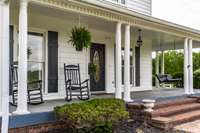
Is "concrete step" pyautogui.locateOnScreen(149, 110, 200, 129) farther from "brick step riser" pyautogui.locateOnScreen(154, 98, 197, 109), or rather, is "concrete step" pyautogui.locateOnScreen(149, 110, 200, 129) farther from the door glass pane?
the door glass pane

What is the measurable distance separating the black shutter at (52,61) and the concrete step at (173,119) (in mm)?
2891

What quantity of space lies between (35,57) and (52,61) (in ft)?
1.68

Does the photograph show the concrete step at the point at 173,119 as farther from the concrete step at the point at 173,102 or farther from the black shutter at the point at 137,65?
the black shutter at the point at 137,65

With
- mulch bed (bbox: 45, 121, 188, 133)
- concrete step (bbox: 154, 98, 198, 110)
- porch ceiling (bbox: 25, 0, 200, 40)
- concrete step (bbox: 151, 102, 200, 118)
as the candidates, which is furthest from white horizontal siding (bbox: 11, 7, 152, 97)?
concrete step (bbox: 151, 102, 200, 118)

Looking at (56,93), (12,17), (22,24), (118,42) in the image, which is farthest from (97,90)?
(22,24)

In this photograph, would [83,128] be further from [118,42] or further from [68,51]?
[68,51]

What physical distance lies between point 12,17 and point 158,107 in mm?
4534

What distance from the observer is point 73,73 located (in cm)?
780

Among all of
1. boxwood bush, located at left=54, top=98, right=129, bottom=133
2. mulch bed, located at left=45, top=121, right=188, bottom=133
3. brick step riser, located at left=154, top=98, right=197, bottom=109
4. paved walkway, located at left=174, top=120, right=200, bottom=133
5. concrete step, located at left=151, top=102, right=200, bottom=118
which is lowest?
paved walkway, located at left=174, top=120, right=200, bottom=133

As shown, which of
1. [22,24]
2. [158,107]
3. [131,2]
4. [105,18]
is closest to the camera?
[22,24]

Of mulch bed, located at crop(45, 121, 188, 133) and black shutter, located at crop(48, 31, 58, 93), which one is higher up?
black shutter, located at crop(48, 31, 58, 93)

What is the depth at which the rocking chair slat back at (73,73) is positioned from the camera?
7.67 m

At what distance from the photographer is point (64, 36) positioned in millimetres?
7902

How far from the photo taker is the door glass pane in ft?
23.3
